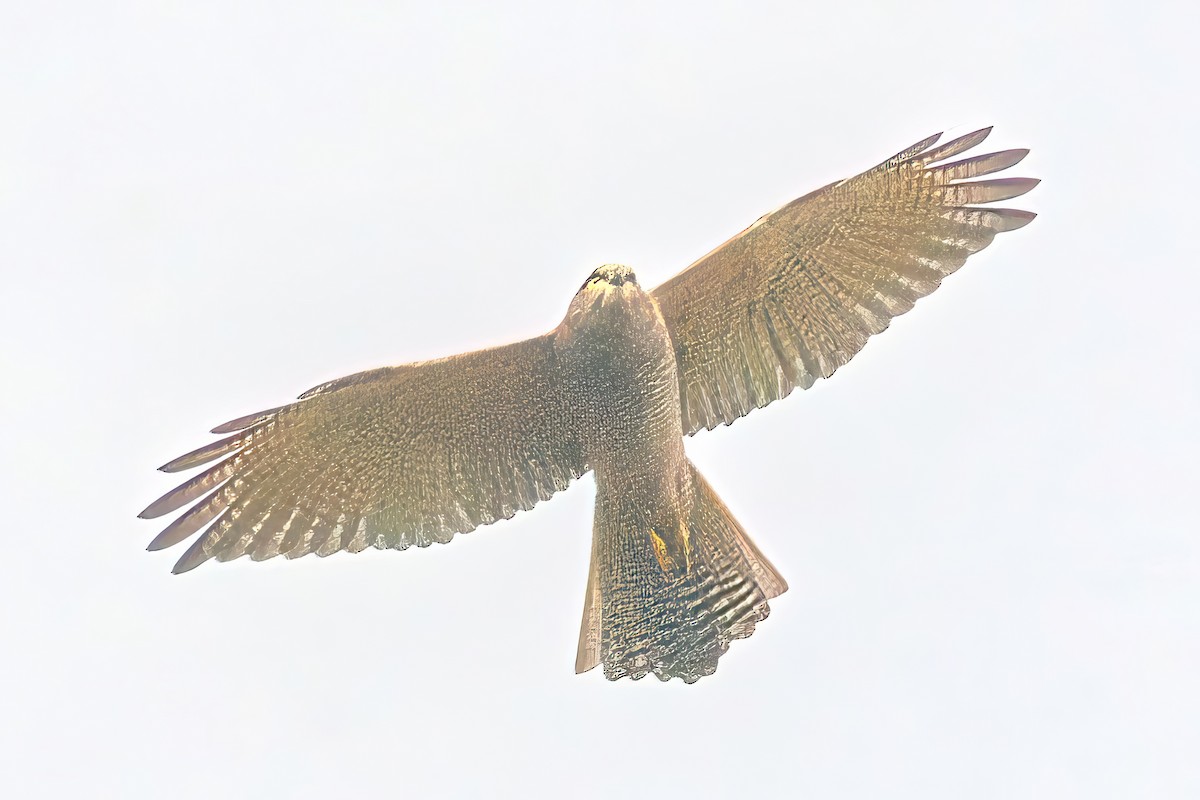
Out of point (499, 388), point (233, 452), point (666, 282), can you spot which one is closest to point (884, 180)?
point (666, 282)

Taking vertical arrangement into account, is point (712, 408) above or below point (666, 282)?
below

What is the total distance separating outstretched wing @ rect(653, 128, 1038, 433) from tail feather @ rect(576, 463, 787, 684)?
60 cm

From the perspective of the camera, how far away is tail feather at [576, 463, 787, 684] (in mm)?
6648

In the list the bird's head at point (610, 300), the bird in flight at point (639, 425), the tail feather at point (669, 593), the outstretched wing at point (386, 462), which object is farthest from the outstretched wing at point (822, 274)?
the outstretched wing at point (386, 462)

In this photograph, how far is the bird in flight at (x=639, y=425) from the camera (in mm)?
6363

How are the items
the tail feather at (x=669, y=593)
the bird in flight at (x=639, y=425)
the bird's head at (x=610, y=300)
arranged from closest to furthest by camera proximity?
the bird's head at (x=610, y=300), the bird in flight at (x=639, y=425), the tail feather at (x=669, y=593)

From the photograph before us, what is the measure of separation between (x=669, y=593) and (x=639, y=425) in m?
1.01

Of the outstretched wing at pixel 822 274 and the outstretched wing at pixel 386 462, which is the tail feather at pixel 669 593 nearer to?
the outstretched wing at pixel 386 462

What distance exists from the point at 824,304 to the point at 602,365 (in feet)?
4.39

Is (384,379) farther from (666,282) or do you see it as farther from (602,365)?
(666,282)

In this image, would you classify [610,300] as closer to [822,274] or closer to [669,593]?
[822,274]

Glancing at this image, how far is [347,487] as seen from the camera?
670 cm

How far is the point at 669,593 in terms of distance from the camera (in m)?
6.73

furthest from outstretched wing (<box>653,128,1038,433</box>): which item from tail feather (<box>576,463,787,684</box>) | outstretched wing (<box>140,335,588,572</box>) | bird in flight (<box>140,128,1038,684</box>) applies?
outstretched wing (<box>140,335,588,572</box>)
